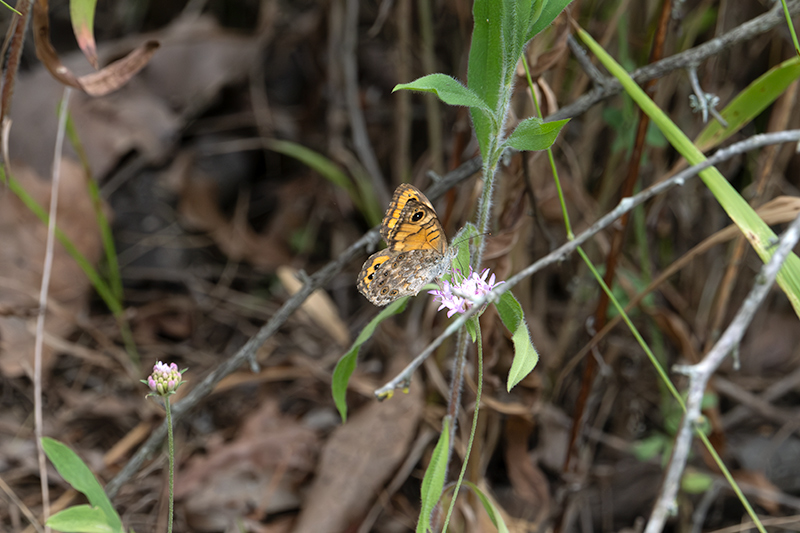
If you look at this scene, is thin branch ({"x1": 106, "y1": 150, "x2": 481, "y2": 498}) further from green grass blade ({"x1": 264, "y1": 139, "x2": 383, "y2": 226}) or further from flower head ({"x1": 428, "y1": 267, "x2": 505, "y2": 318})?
green grass blade ({"x1": 264, "y1": 139, "x2": 383, "y2": 226})

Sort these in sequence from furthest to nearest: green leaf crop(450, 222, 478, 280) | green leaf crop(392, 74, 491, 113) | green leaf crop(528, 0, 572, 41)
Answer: green leaf crop(450, 222, 478, 280) < green leaf crop(528, 0, 572, 41) < green leaf crop(392, 74, 491, 113)

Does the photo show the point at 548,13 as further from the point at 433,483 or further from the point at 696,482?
the point at 696,482

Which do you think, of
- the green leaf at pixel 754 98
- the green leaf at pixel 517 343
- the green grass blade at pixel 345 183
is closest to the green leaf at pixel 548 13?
the green leaf at pixel 517 343

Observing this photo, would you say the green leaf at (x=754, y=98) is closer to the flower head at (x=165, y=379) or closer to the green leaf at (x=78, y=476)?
the flower head at (x=165, y=379)

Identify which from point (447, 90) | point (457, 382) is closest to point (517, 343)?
point (457, 382)

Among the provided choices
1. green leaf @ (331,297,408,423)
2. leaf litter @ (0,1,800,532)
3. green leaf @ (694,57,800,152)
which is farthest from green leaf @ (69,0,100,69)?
green leaf @ (694,57,800,152)

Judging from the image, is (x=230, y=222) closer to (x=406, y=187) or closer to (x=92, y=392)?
(x=92, y=392)

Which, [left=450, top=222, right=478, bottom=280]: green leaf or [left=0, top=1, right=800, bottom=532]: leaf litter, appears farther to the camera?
[left=0, top=1, right=800, bottom=532]: leaf litter

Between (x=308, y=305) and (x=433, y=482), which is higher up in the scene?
(x=308, y=305)
